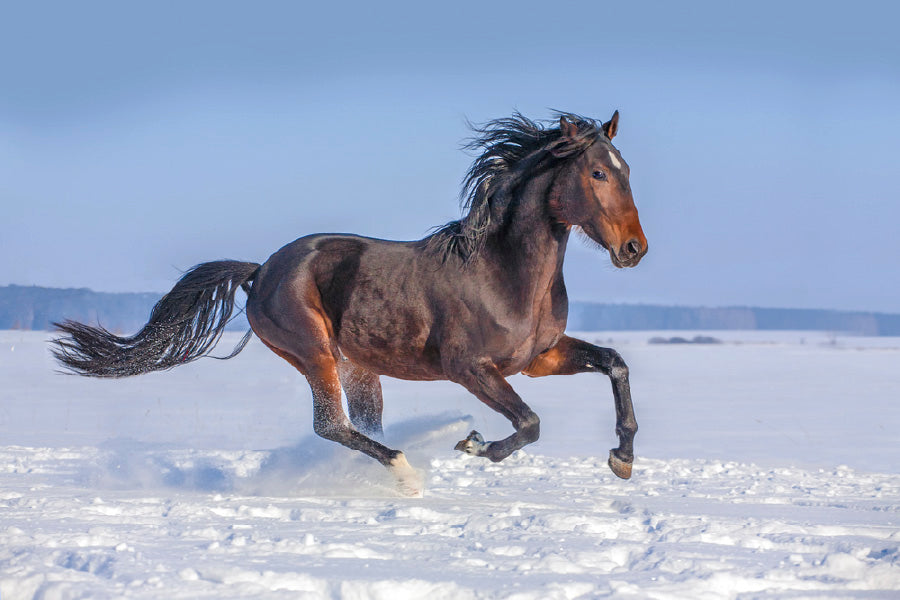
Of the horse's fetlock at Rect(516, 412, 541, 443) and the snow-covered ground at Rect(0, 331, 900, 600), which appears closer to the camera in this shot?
the snow-covered ground at Rect(0, 331, 900, 600)

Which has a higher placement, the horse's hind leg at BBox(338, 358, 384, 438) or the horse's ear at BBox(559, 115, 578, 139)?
Answer: the horse's ear at BBox(559, 115, 578, 139)

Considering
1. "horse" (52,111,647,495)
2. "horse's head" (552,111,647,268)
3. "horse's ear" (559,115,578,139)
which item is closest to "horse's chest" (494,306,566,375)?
"horse" (52,111,647,495)

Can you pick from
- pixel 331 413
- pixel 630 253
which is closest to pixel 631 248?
pixel 630 253

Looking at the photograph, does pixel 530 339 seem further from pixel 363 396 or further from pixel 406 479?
Answer: pixel 363 396

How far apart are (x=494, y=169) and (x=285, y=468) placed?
2.49 meters

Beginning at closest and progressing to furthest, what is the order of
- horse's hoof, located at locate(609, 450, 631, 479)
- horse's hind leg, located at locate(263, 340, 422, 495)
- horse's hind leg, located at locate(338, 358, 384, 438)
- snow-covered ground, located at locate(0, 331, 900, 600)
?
snow-covered ground, located at locate(0, 331, 900, 600), horse's hoof, located at locate(609, 450, 631, 479), horse's hind leg, located at locate(263, 340, 422, 495), horse's hind leg, located at locate(338, 358, 384, 438)

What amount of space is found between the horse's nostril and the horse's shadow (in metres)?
1.95

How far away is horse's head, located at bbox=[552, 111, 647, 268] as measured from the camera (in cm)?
455

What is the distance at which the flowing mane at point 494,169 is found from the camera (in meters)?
5.05

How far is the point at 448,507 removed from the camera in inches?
173

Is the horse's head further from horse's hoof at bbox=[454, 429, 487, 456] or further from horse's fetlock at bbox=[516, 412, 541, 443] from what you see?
horse's hoof at bbox=[454, 429, 487, 456]

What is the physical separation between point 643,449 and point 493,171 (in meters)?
4.14

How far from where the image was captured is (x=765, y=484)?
5824 millimetres

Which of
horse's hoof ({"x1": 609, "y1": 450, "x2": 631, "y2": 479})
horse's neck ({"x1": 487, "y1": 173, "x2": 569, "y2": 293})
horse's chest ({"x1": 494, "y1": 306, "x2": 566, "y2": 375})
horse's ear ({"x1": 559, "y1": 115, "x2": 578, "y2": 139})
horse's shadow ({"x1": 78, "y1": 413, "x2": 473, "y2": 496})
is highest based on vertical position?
horse's ear ({"x1": 559, "y1": 115, "x2": 578, "y2": 139})
